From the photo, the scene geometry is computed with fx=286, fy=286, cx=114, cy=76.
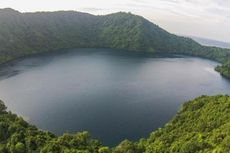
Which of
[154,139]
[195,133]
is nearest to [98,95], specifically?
[154,139]

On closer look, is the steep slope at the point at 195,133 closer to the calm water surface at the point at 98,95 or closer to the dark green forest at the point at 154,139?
the dark green forest at the point at 154,139

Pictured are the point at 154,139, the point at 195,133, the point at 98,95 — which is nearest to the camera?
the point at 195,133

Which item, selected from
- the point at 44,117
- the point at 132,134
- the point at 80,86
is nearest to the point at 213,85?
the point at 80,86

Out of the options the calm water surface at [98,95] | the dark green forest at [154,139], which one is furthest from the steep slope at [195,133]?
the calm water surface at [98,95]

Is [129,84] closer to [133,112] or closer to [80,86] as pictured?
[80,86]

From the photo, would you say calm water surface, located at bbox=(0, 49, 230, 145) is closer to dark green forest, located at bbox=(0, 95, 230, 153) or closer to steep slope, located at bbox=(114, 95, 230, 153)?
steep slope, located at bbox=(114, 95, 230, 153)

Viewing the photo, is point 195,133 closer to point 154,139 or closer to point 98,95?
point 154,139

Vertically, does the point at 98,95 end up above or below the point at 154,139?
above
